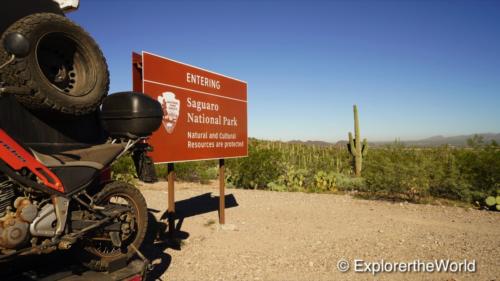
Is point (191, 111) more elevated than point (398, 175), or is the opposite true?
point (191, 111)

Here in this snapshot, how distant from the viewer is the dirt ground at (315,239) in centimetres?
454

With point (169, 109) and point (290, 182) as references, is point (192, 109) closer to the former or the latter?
point (169, 109)

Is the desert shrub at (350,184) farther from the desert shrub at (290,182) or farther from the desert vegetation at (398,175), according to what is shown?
the desert shrub at (290,182)

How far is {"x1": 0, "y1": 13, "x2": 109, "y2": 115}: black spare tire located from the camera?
8.73 feet

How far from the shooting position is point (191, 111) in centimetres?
629

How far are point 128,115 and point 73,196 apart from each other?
108 centimetres

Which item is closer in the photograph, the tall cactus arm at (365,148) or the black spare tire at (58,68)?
the black spare tire at (58,68)

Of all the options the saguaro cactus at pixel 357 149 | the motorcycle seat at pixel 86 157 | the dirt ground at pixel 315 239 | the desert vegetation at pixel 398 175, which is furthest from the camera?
the saguaro cactus at pixel 357 149

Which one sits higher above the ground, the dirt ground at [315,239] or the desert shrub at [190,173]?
the desert shrub at [190,173]

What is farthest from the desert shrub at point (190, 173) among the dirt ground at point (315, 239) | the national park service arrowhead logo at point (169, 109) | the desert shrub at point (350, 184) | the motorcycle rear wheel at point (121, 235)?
the motorcycle rear wheel at point (121, 235)

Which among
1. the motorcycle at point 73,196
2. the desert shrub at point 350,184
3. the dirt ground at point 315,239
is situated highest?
the motorcycle at point 73,196

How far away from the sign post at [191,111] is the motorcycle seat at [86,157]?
1.96 metres

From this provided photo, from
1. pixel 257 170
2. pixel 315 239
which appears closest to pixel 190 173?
pixel 257 170

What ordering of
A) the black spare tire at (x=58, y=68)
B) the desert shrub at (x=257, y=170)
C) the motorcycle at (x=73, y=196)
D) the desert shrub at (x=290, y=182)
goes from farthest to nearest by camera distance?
the desert shrub at (x=257, y=170), the desert shrub at (x=290, y=182), the black spare tire at (x=58, y=68), the motorcycle at (x=73, y=196)
